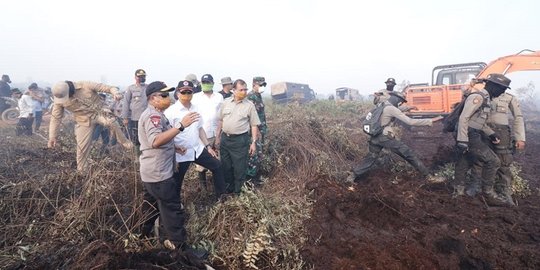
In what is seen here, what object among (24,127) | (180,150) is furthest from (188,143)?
(24,127)

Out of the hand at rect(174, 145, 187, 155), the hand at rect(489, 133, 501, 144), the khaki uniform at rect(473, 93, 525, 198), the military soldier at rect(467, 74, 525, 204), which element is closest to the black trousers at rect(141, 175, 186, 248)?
the hand at rect(174, 145, 187, 155)

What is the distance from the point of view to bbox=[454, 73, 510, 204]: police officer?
178 inches

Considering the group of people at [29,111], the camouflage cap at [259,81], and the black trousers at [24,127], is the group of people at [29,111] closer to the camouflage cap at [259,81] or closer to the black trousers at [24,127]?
the black trousers at [24,127]

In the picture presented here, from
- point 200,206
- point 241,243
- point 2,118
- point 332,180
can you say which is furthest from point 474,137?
point 2,118

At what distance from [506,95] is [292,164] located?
3550 millimetres

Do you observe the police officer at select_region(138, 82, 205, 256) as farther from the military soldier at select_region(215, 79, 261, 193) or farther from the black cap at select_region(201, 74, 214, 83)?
the black cap at select_region(201, 74, 214, 83)

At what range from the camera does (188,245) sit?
312 cm

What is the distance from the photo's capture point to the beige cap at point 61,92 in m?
4.73

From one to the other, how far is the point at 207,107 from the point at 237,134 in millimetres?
721

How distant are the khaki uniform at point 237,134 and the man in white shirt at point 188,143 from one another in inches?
14.4

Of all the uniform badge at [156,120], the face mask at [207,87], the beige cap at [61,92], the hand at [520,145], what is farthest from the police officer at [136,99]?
the hand at [520,145]

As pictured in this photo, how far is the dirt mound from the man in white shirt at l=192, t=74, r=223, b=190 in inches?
68.4

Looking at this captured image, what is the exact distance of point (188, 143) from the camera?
3781mm

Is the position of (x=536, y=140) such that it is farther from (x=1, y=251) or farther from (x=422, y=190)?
(x=1, y=251)
